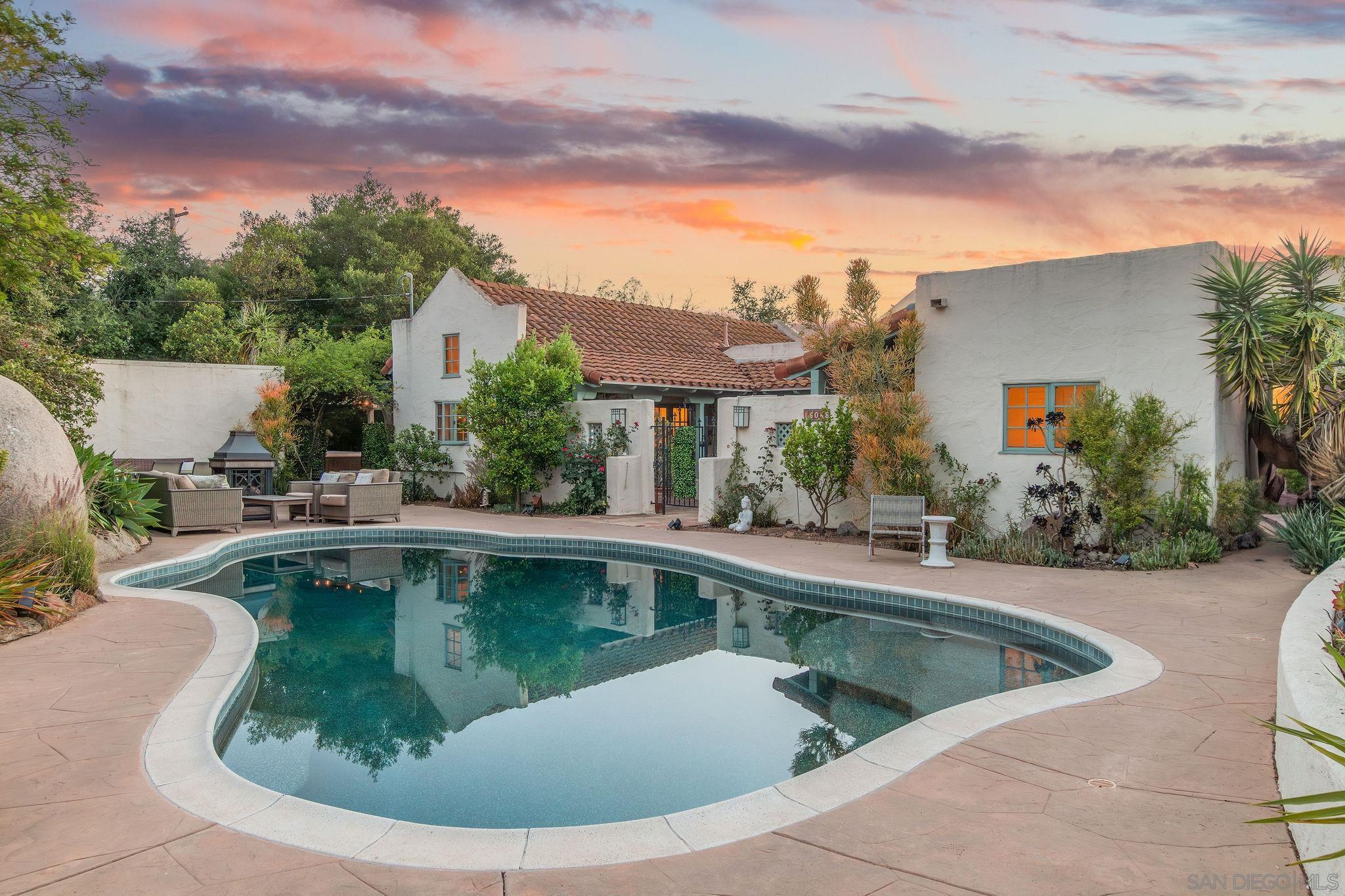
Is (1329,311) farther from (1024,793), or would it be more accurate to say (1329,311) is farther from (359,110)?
(359,110)

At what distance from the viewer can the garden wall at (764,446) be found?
1344 centimetres

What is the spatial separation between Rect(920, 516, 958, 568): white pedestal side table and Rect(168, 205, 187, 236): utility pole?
34338 millimetres

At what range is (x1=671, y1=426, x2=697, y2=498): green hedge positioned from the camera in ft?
56.6

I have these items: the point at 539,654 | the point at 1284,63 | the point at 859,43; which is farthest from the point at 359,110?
the point at 1284,63

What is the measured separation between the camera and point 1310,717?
10.4ft

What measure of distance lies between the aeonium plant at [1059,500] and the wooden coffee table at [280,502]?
12.5 meters

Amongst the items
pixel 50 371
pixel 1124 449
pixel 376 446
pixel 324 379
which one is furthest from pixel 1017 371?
pixel 324 379

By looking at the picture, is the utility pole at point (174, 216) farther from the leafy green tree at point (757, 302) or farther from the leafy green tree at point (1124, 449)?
the leafy green tree at point (1124, 449)

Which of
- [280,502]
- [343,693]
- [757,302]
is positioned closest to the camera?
[343,693]

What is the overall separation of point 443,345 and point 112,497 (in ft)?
30.4

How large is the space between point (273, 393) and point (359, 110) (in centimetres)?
757

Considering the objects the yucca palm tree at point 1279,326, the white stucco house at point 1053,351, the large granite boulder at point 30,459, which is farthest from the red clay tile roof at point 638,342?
the large granite boulder at point 30,459

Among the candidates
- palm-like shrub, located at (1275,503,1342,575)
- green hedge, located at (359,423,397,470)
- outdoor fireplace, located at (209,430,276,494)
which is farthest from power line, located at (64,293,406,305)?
palm-like shrub, located at (1275,503,1342,575)

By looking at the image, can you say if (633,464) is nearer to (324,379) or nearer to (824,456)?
(824,456)
